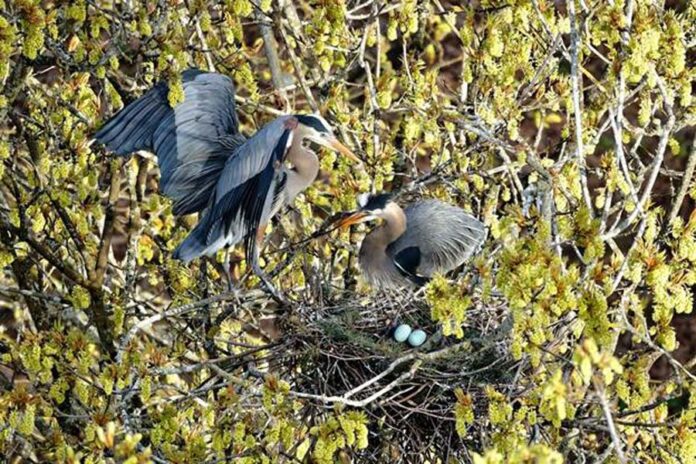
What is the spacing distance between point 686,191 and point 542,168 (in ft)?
2.28

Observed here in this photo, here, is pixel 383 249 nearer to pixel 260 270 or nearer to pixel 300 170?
pixel 300 170

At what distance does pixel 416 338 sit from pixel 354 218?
21.9 inches

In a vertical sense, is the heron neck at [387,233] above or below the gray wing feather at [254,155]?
below

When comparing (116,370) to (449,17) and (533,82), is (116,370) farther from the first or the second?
(449,17)

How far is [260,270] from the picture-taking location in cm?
489

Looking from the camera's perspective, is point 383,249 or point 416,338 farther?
point 383,249

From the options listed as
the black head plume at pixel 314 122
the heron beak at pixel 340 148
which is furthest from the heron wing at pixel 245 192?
the heron beak at pixel 340 148

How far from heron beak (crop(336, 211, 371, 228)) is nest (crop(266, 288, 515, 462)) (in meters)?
0.41

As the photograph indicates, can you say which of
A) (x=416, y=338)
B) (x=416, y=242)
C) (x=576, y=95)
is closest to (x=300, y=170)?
(x=416, y=242)

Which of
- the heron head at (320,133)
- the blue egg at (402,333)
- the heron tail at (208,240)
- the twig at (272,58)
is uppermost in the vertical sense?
the heron head at (320,133)

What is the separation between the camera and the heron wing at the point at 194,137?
519 centimetres

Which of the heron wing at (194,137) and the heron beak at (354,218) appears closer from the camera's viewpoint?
the heron beak at (354,218)

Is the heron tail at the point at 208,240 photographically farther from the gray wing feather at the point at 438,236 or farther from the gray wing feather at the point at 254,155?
the gray wing feather at the point at 438,236

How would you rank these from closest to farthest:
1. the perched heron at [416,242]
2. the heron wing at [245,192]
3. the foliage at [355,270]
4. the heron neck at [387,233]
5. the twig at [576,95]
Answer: the foliage at [355,270] → the twig at [576,95] → the heron wing at [245,192] → the perched heron at [416,242] → the heron neck at [387,233]
